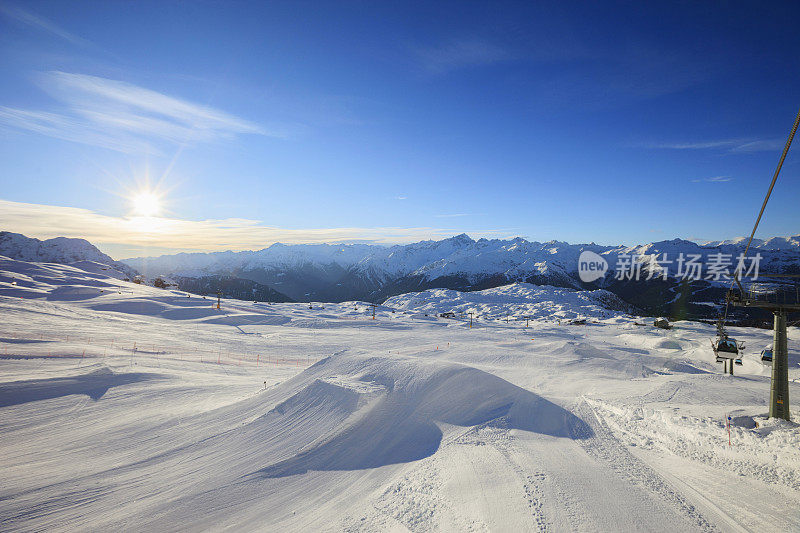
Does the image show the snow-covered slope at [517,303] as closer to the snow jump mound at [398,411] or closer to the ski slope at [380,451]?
the snow jump mound at [398,411]

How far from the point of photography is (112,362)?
2177 centimetres

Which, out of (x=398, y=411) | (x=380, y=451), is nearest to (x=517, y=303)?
(x=398, y=411)

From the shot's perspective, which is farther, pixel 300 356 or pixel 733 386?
pixel 300 356

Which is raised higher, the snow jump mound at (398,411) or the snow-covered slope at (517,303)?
the snow jump mound at (398,411)

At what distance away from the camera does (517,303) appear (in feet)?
440

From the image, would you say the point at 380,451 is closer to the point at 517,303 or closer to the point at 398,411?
the point at 398,411

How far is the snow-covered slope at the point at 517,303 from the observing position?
116m

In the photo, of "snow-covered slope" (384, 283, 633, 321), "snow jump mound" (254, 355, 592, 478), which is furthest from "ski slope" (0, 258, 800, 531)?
"snow-covered slope" (384, 283, 633, 321)

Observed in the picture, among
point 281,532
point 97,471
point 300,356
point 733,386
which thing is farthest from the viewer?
point 300,356

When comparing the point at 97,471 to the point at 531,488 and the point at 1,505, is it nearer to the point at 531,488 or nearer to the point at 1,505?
the point at 1,505

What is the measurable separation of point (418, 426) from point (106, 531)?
957 cm

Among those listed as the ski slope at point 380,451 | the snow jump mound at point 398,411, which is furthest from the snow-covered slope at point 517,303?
the ski slope at point 380,451

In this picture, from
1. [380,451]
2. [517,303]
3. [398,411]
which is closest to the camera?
[380,451]

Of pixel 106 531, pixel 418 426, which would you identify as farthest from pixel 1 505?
pixel 418 426
